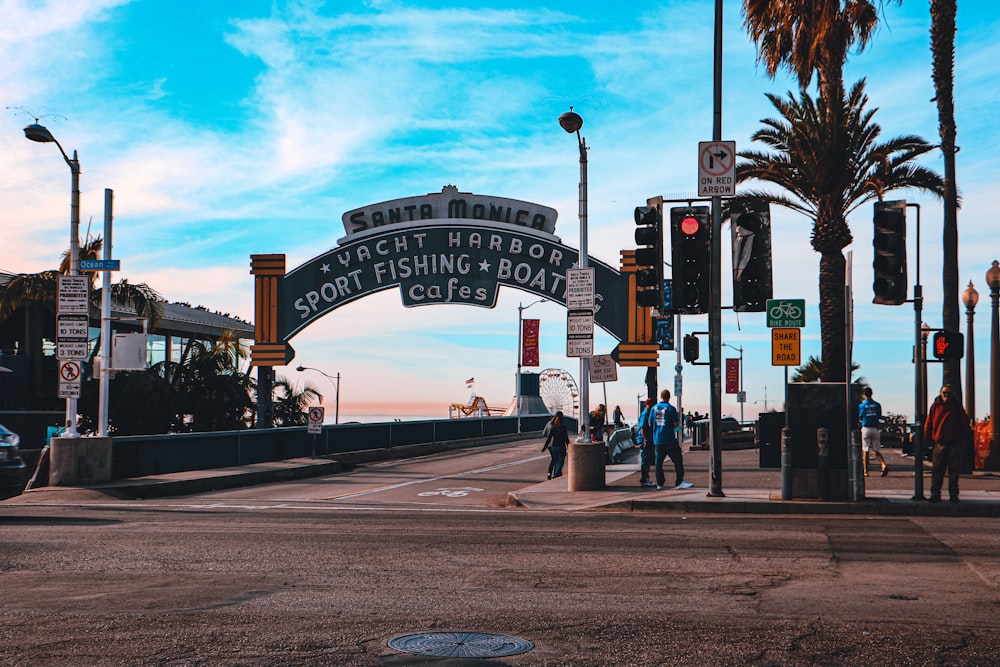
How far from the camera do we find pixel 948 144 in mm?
24469

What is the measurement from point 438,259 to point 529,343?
2256 centimetres

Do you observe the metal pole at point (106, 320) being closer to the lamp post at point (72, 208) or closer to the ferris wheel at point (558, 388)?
the lamp post at point (72, 208)

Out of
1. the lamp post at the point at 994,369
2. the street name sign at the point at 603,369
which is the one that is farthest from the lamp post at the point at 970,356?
the street name sign at the point at 603,369

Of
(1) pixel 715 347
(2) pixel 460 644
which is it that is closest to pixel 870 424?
(1) pixel 715 347

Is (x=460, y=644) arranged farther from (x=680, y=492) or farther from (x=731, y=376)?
(x=731, y=376)

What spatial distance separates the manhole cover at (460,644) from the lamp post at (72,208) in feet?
53.9

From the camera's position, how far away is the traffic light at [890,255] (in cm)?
1512

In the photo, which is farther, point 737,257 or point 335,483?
point 335,483

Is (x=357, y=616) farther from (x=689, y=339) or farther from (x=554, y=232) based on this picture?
(x=554, y=232)

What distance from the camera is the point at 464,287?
3522 centimetres

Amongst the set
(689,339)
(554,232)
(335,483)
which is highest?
(554,232)

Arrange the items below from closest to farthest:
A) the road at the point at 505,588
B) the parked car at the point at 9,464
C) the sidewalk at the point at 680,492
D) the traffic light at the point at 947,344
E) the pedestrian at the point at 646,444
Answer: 1. the road at the point at 505,588
2. the sidewalk at the point at 680,492
3. the traffic light at the point at 947,344
4. the parked car at the point at 9,464
5. the pedestrian at the point at 646,444

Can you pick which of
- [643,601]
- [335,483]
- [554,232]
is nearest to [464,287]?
[554,232]

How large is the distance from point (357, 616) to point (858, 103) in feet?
80.2
